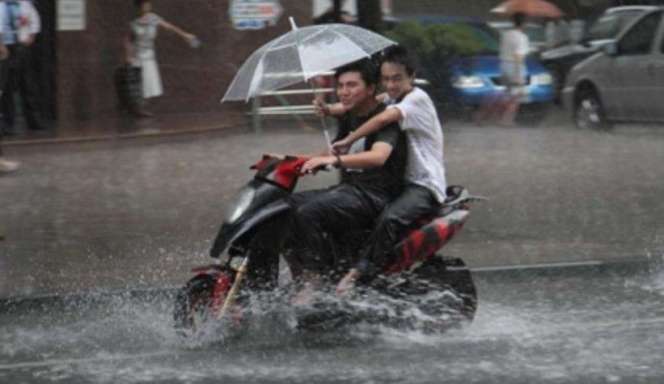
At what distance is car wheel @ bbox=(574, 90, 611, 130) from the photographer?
65.2 feet

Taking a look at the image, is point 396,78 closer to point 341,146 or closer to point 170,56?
point 341,146

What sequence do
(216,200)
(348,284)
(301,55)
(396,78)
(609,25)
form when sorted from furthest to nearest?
(609,25)
(216,200)
(396,78)
(301,55)
(348,284)

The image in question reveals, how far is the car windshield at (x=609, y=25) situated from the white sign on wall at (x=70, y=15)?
7666mm

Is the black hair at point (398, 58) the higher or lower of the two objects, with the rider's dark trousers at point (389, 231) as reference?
higher

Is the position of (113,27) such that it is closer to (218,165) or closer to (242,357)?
(218,165)

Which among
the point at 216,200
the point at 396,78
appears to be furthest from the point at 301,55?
the point at 216,200

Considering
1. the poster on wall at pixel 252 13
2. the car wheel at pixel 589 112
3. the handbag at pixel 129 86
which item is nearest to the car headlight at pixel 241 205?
the poster on wall at pixel 252 13

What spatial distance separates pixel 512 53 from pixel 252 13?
410 centimetres

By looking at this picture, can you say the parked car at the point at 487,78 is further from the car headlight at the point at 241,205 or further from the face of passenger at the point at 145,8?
the car headlight at the point at 241,205

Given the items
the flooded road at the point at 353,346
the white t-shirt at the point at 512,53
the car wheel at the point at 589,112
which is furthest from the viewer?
the white t-shirt at the point at 512,53

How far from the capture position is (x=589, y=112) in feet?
65.8

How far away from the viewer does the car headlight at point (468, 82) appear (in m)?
21.0

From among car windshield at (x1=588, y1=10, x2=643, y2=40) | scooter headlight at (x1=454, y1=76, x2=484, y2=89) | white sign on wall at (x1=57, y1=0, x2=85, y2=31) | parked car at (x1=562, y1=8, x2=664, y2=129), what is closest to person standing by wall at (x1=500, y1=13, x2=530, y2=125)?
scooter headlight at (x1=454, y1=76, x2=484, y2=89)

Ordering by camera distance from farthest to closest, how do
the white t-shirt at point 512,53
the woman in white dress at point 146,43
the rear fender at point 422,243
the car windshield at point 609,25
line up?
the car windshield at point 609,25, the white t-shirt at point 512,53, the woman in white dress at point 146,43, the rear fender at point 422,243
